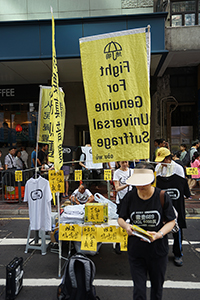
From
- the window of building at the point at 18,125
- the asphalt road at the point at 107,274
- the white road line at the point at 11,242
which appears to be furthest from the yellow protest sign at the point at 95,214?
the window of building at the point at 18,125

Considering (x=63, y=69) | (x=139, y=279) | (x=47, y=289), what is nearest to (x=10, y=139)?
(x=63, y=69)

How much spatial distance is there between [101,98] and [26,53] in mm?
8740

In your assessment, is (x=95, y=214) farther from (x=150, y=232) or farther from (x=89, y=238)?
(x=150, y=232)

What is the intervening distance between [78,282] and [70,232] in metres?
0.96

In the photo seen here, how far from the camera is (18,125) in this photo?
1461 centimetres

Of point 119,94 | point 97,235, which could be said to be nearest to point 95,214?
point 97,235

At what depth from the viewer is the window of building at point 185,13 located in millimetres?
12078

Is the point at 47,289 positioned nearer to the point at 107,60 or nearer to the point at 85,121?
the point at 107,60

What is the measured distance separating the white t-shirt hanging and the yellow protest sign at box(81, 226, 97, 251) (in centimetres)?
124

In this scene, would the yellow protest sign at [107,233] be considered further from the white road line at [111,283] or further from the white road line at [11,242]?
the white road line at [11,242]

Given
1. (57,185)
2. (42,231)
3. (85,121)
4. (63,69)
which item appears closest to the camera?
(57,185)

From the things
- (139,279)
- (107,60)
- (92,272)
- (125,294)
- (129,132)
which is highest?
(107,60)

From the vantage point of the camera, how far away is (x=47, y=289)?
3658 millimetres

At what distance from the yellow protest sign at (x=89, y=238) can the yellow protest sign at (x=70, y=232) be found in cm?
10
